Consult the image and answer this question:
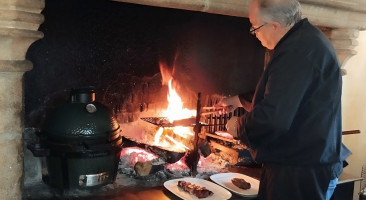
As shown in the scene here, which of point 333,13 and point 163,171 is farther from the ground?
point 333,13

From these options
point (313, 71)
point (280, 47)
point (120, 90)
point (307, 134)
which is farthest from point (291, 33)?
point (120, 90)

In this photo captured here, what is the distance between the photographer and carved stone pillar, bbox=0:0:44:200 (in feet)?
4.86

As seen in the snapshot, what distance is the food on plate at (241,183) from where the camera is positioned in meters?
2.10

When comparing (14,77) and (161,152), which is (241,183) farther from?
(14,77)

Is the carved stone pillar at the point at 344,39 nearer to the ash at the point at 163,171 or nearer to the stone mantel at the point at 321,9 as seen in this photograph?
the stone mantel at the point at 321,9

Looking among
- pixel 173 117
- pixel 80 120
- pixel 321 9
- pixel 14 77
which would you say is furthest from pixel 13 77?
pixel 321 9

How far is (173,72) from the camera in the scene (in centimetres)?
257

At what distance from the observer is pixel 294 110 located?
161 centimetres

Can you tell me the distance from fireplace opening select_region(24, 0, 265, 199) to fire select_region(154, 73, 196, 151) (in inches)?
1.2

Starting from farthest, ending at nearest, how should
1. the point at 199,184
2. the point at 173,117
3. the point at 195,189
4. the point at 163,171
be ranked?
the point at 173,117
the point at 163,171
the point at 199,184
the point at 195,189

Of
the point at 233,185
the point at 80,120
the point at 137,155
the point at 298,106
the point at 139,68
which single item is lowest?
the point at 233,185

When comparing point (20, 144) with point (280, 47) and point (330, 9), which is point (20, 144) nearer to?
point (280, 47)

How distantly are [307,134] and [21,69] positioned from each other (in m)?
1.17

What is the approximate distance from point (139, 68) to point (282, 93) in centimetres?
106
